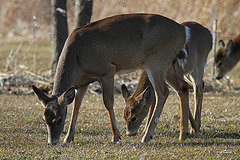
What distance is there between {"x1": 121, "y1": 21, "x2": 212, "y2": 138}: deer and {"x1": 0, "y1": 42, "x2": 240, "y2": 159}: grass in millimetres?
256

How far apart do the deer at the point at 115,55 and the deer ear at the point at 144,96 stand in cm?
42

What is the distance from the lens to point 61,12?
13281 mm

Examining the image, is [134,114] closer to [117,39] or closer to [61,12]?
[117,39]

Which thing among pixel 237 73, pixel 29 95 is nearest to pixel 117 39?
pixel 29 95

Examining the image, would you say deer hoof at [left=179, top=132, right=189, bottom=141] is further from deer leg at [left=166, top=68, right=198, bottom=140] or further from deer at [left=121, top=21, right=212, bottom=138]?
deer at [left=121, top=21, right=212, bottom=138]

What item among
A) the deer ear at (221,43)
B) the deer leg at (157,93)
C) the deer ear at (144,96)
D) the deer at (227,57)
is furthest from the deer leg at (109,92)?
the deer at (227,57)

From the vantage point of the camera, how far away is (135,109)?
24.9 feet

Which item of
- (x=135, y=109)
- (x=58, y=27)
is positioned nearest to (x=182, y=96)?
(x=135, y=109)

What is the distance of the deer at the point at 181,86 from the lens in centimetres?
730

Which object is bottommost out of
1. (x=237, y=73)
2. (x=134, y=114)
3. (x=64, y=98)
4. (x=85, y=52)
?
(x=237, y=73)

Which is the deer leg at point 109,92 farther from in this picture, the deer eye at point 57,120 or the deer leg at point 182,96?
the deer leg at point 182,96

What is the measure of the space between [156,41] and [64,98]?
169cm

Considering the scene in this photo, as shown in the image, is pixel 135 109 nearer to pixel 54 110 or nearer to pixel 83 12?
pixel 54 110

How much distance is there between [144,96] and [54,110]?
1.87 meters
